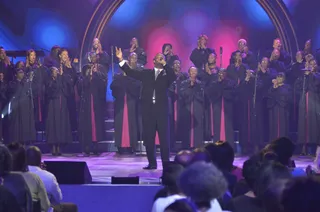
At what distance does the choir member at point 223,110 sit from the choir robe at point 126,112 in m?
1.37

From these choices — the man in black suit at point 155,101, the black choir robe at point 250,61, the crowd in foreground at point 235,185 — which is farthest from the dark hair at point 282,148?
the black choir robe at point 250,61

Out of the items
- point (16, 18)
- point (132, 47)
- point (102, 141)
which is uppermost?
point (16, 18)

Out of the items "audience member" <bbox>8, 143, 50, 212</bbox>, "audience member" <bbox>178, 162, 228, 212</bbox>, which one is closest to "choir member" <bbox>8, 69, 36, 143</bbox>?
"audience member" <bbox>8, 143, 50, 212</bbox>

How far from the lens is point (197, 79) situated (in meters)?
10.7

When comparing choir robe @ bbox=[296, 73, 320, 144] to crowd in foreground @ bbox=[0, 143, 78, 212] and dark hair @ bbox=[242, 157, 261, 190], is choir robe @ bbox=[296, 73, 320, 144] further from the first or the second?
dark hair @ bbox=[242, 157, 261, 190]

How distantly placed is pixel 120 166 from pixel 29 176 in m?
4.81

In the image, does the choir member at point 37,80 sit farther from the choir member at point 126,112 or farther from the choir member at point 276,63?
the choir member at point 276,63

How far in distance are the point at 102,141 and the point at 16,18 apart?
3557 mm

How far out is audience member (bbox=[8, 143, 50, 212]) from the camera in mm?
3885

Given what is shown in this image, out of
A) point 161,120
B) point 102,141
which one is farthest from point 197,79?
point 161,120

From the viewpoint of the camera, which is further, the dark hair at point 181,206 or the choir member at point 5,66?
the choir member at point 5,66

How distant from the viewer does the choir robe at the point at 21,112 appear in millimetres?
10500

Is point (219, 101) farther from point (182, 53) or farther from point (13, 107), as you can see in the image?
point (13, 107)

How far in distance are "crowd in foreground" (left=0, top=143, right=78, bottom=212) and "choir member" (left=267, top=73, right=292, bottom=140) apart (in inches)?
244
